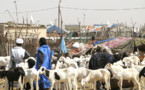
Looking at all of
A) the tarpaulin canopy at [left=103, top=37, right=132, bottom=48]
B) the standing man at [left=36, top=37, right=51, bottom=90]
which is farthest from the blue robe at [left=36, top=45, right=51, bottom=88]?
Result: the tarpaulin canopy at [left=103, top=37, right=132, bottom=48]

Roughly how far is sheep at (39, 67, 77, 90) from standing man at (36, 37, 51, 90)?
132mm

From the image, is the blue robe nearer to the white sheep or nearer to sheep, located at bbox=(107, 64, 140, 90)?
the white sheep

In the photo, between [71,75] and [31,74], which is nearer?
[31,74]

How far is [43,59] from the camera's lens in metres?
6.30

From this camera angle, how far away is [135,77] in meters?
7.50

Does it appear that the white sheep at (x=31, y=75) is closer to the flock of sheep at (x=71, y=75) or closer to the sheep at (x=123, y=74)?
the flock of sheep at (x=71, y=75)

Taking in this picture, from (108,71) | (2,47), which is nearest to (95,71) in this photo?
(108,71)

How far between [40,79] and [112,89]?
2.51 meters

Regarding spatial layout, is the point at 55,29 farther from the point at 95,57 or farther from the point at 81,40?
the point at 95,57

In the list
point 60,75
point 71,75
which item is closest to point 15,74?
point 60,75

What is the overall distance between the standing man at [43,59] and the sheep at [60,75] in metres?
0.13

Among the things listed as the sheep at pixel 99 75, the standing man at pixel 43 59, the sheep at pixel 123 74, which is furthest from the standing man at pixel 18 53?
the sheep at pixel 123 74

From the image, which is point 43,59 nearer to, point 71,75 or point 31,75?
point 31,75

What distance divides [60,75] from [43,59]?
980mm
